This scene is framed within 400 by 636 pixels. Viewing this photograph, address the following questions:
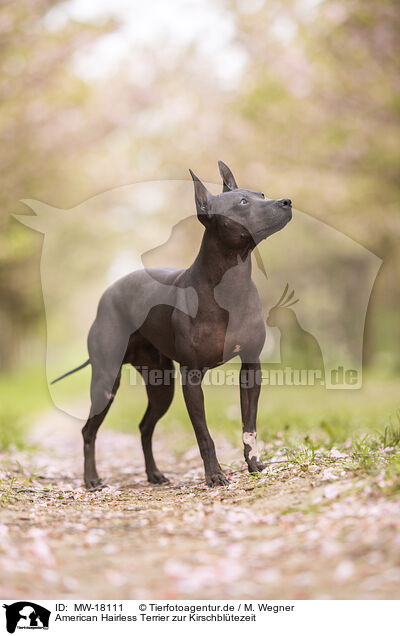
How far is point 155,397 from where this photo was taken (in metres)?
6.00

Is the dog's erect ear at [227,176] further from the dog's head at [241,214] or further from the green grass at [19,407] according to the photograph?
the green grass at [19,407]

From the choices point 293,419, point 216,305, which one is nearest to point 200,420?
point 216,305

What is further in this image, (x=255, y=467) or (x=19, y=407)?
(x=19, y=407)

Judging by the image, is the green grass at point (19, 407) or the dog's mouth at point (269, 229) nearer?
the dog's mouth at point (269, 229)

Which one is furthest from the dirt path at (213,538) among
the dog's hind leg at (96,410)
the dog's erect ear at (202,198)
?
the dog's erect ear at (202,198)

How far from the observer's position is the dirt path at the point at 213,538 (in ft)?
9.57

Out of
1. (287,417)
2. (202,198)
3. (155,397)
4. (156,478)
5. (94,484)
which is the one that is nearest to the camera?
(202,198)

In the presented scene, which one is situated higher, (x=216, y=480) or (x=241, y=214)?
(x=241, y=214)

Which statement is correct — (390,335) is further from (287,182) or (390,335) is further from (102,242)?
(102,242)

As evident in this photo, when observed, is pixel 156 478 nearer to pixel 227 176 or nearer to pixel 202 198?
pixel 202 198

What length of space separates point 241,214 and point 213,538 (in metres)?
2.26
